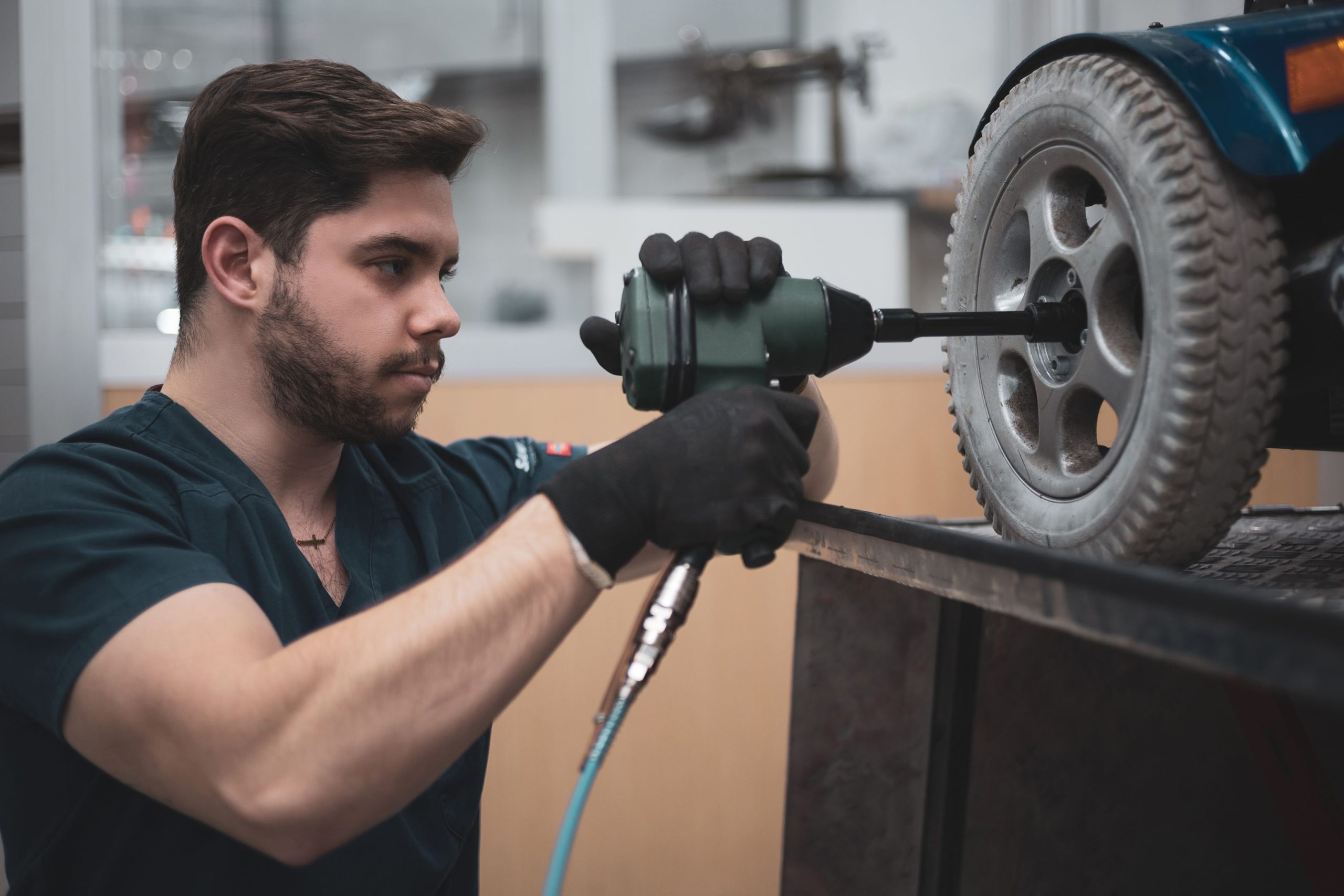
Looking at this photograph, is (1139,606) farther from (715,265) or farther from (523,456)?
(523,456)

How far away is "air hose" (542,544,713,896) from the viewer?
0.54 meters

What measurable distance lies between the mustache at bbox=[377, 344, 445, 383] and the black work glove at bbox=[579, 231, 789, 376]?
389 millimetres

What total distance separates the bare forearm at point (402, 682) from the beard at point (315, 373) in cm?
38

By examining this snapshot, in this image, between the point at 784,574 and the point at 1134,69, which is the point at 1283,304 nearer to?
the point at 1134,69

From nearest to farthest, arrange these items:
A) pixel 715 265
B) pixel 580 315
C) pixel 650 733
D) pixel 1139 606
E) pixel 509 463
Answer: pixel 1139 606, pixel 715 265, pixel 509 463, pixel 650 733, pixel 580 315

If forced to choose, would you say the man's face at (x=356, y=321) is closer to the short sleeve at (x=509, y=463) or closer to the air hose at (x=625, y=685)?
the short sleeve at (x=509, y=463)

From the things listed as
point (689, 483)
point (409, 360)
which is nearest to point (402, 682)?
point (689, 483)

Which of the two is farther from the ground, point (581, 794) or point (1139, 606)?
point (1139, 606)

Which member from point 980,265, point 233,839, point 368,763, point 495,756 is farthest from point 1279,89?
point 495,756

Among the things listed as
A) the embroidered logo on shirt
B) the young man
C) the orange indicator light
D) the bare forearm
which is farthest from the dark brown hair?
the orange indicator light

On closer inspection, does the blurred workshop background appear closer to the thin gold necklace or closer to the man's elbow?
the thin gold necklace

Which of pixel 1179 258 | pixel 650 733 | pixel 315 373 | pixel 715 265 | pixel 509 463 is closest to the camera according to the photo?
pixel 1179 258

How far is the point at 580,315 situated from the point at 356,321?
3.20 feet

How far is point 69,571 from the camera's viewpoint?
67cm
